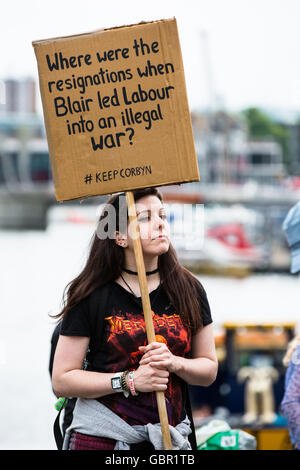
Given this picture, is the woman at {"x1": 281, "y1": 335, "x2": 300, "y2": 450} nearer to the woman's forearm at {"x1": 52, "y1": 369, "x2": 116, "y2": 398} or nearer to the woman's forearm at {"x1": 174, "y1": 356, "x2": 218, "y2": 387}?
the woman's forearm at {"x1": 174, "y1": 356, "x2": 218, "y2": 387}

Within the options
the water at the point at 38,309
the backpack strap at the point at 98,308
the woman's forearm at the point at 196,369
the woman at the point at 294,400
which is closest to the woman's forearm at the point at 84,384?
the backpack strap at the point at 98,308

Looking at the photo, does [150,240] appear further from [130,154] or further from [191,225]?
[191,225]

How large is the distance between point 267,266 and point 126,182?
32.1 metres

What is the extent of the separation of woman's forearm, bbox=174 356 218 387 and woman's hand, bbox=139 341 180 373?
41mm

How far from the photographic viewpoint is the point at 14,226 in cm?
5659

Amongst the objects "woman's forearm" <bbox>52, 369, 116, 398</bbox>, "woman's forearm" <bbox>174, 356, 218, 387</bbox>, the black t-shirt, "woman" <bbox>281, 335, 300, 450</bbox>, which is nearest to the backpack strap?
the black t-shirt

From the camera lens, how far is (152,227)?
2.60 metres

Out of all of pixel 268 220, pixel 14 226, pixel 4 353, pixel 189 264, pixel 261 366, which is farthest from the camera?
pixel 14 226

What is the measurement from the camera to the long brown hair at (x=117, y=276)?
2566mm

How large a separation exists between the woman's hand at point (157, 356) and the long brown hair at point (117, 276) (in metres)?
0.18

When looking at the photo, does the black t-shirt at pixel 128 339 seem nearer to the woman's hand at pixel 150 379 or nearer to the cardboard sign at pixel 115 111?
the woman's hand at pixel 150 379

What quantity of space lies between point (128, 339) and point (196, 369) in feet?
0.80

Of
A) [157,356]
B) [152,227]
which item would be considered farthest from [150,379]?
[152,227]

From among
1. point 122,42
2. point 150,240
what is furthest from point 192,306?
point 122,42
